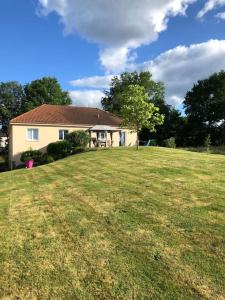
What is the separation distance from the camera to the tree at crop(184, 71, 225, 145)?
53.8 metres

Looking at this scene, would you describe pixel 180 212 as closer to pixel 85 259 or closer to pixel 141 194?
pixel 141 194

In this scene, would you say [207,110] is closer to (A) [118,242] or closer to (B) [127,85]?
(B) [127,85]

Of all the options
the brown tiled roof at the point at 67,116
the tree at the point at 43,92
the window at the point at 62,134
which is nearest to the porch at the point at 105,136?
the brown tiled roof at the point at 67,116

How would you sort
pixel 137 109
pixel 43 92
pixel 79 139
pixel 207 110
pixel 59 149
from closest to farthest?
1. pixel 137 109
2. pixel 59 149
3. pixel 79 139
4. pixel 207 110
5. pixel 43 92

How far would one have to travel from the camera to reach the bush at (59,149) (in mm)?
36319

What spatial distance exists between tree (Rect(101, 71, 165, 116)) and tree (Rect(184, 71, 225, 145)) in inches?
315

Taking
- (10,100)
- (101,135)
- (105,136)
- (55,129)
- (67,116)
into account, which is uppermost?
(10,100)

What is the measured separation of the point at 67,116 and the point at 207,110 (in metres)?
22.7

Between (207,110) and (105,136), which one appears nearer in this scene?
(105,136)

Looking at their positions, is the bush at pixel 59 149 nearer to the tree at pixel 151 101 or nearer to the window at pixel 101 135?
the window at pixel 101 135

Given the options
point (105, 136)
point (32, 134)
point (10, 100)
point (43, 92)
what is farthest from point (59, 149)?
point (10, 100)

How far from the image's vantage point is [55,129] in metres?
42.1

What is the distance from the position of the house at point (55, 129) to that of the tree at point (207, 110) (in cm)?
1314

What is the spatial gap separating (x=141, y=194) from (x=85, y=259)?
4.41 metres
